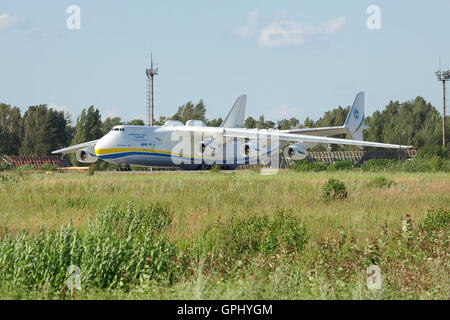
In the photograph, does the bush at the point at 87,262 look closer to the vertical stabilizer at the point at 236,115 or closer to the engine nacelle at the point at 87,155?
the engine nacelle at the point at 87,155

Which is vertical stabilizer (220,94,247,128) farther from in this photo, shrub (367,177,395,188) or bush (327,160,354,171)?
shrub (367,177,395,188)

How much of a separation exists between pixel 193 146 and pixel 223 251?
88.0ft

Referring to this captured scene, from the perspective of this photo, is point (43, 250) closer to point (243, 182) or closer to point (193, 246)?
point (193, 246)

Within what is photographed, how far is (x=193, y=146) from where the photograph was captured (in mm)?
36312

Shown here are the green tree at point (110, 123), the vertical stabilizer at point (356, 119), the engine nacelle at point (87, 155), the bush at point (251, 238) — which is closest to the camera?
the bush at point (251, 238)

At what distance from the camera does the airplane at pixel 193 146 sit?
106ft

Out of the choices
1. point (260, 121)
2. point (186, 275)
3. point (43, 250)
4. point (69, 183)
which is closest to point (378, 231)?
point (186, 275)

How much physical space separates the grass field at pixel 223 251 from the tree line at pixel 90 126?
145 feet

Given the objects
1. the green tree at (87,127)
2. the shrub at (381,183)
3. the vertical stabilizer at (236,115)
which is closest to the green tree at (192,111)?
the green tree at (87,127)

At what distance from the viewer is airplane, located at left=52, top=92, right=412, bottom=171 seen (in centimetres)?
3225

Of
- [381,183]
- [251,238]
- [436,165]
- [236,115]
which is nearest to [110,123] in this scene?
[236,115]

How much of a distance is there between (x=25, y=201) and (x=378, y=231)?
10.6m

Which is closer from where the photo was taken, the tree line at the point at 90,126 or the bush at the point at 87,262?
the bush at the point at 87,262

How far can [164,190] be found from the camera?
1903cm
